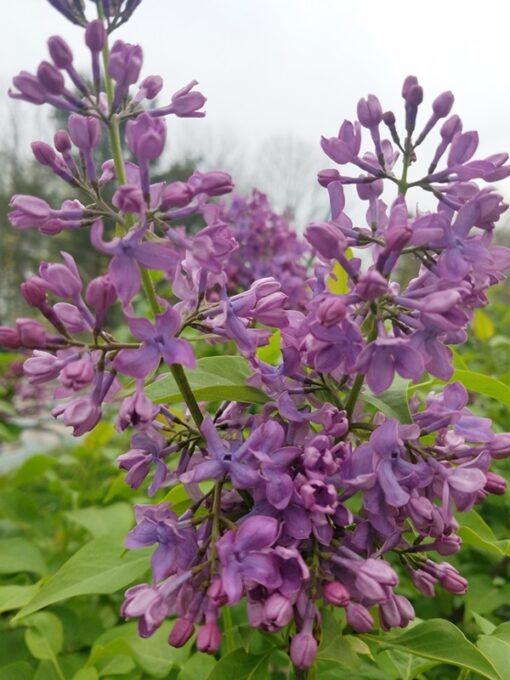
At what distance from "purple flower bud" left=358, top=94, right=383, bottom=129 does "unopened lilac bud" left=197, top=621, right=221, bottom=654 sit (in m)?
0.82

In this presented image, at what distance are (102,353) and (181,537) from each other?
29 cm

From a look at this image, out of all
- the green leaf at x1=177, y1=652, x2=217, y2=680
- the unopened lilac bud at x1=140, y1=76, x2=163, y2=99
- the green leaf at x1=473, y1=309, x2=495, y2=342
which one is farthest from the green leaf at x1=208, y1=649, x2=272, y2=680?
the green leaf at x1=473, y1=309, x2=495, y2=342

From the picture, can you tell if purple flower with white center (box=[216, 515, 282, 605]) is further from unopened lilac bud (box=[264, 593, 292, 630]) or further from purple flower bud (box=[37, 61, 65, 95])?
purple flower bud (box=[37, 61, 65, 95])

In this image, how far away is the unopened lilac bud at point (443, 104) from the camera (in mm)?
1129

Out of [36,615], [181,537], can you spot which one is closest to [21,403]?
[36,615]

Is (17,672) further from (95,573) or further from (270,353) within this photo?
(270,353)

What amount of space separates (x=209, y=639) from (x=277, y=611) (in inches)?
4.4

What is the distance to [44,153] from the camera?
3.18 feet

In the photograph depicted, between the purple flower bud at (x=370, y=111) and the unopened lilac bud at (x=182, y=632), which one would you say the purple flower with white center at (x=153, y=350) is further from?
the purple flower bud at (x=370, y=111)

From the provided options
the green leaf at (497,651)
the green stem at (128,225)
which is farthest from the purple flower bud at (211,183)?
the green leaf at (497,651)

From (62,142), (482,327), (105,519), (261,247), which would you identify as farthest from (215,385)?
(261,247)

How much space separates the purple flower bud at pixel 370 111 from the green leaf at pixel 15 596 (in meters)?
1.20

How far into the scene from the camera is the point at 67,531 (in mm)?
2547

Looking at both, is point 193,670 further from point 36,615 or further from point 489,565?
point 489,565
